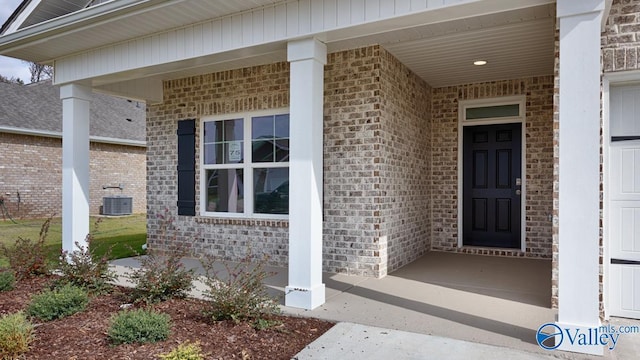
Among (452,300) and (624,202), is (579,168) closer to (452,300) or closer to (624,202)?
(624,202)

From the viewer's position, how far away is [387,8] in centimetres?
383

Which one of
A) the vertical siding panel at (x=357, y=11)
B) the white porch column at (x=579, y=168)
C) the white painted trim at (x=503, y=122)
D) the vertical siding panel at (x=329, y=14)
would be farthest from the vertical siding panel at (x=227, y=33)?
the white painted trim at (x=503, y=122)

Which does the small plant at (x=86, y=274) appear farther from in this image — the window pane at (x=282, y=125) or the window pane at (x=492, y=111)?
the window pane at (x=492, y=111)

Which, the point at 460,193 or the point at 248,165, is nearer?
the point at 248,165

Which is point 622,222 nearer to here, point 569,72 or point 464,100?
point 569,72

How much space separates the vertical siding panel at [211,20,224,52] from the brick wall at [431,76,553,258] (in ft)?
13.7

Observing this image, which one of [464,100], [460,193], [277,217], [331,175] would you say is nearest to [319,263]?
[331,175]

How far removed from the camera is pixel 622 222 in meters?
3.92

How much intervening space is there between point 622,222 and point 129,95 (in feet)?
23.5

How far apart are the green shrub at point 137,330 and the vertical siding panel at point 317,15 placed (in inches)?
118

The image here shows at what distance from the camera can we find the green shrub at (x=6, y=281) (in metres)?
4.94

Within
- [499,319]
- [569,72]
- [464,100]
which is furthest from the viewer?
[464,100]

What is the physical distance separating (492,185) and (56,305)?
6443 mm

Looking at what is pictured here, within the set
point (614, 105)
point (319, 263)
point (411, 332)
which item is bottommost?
point (411, 332)
